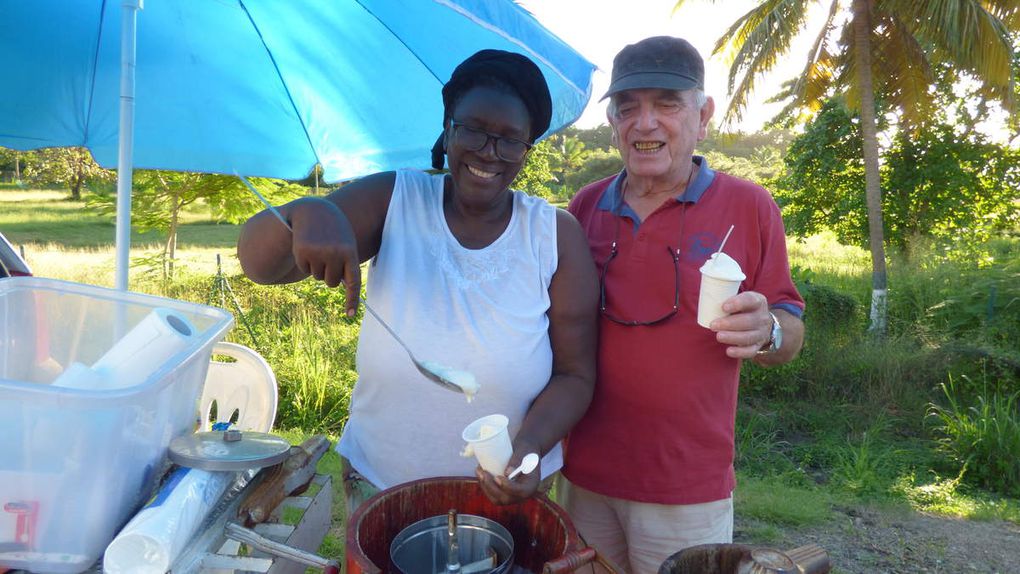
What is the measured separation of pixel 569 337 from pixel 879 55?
13066 millimetres

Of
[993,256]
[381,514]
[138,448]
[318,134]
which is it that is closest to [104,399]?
[138,448]

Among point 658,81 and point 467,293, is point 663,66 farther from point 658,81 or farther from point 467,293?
point 467,293

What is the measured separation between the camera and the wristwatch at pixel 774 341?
1845 mm

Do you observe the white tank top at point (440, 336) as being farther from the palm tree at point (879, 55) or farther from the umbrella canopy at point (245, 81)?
the palm tree at point (879, 55)

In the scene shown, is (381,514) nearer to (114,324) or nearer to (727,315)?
(114,324)

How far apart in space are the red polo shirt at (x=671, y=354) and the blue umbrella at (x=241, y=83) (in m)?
0.85

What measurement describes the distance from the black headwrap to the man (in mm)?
368

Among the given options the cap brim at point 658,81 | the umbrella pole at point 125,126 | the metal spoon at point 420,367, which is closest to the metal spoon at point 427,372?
the metal spoon at point 420,367

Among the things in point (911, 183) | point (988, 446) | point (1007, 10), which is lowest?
point (988, 446)

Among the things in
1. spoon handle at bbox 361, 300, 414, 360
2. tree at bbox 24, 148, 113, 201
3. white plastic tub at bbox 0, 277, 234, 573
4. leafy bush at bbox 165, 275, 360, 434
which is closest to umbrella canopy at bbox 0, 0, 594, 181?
spoon handle at bbox 361, 300, 414, 360

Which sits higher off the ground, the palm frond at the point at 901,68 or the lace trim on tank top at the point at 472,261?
the palm frond at the point at 901,68

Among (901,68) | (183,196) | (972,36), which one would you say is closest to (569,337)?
(183,196)

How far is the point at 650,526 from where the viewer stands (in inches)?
79.9

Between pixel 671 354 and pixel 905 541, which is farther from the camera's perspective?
pixel 905 541
